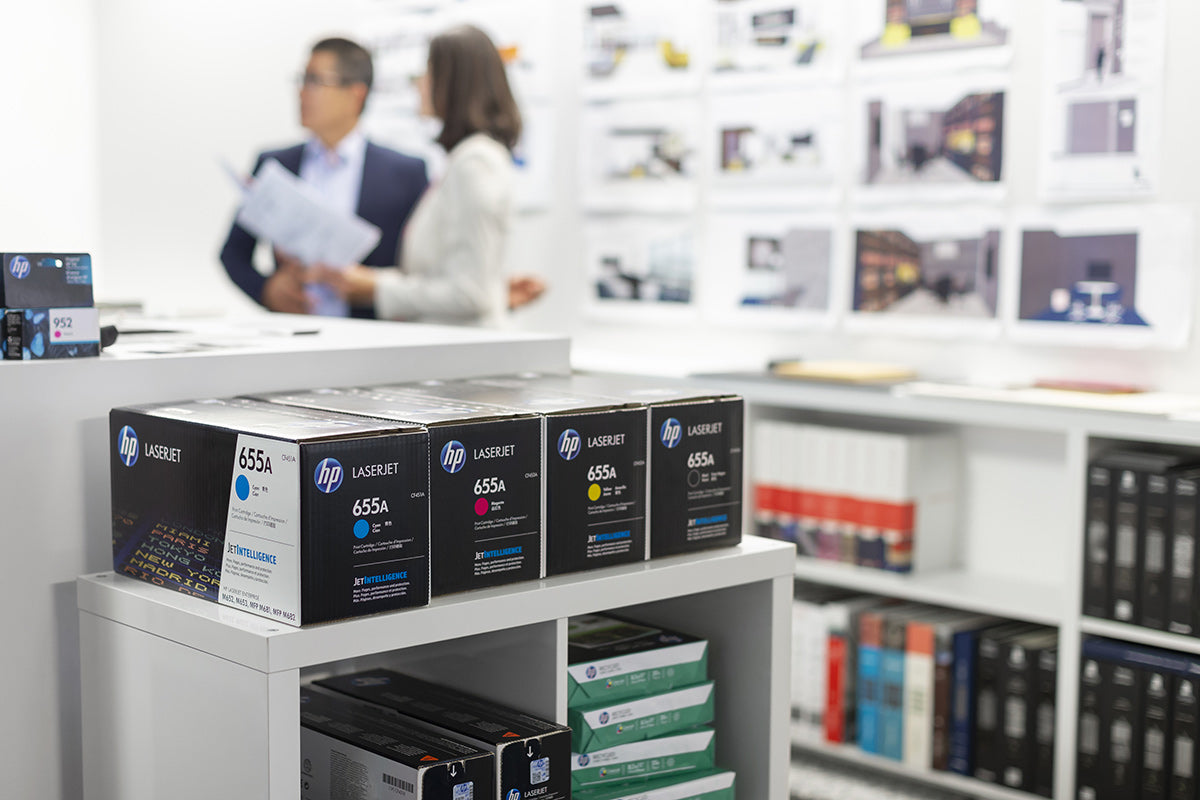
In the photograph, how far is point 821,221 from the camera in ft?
11.5

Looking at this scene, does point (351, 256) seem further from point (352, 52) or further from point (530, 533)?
point (530, 533)

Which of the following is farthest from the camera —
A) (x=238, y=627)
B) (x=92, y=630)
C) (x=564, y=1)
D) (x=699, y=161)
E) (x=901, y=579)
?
(x=564, y=1)

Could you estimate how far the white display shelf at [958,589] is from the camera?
2.97 metres

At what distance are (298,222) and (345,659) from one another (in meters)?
2.07

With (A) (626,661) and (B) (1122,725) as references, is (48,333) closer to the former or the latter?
(A) (626,661)

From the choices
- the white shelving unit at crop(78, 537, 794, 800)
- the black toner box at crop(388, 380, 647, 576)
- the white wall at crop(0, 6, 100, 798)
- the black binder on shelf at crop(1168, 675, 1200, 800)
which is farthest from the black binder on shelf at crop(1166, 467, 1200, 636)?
the white wall at crop(0, 6, 100, 798)

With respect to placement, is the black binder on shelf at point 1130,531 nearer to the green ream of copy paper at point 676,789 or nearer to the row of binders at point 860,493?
the row of binders at point 860,493

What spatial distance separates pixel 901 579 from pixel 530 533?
1.94 meters

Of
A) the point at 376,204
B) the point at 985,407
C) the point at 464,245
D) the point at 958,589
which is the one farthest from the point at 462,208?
the point at 958,589

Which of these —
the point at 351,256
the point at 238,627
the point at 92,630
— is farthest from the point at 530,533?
the point at 351,256

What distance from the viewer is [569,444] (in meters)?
1.44

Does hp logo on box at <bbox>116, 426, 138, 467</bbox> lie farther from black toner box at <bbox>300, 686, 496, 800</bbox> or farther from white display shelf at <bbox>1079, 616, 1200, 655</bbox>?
white display shelf at <bbox>1079, 616, 1200, 655</bbox>

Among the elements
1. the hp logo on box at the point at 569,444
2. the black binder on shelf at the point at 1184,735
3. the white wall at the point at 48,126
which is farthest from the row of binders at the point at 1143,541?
the white wall at the point at 48,126

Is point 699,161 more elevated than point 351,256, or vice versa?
point 699,161
